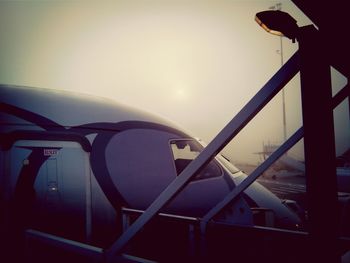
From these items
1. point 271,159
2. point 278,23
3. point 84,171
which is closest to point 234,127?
point 278,23

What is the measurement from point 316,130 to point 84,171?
3642mm

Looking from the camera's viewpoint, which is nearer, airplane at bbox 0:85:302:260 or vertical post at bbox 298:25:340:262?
vertical post at bbox 298:25:340:262

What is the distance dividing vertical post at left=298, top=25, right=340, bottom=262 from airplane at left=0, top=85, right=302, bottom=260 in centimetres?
284

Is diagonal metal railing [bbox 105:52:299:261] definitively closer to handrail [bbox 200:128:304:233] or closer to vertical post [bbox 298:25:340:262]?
vertical post [bbox 298:25:340:262]

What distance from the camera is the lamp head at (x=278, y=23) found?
134 centimetres

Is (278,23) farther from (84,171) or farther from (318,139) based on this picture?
(84,171)

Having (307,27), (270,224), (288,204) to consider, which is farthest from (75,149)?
(288,204)

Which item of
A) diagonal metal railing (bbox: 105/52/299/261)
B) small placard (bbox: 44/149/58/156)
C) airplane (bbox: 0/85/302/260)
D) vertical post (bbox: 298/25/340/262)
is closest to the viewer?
vertical post (bbox: 298/25/340/262)

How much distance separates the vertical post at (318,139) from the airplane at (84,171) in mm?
2839

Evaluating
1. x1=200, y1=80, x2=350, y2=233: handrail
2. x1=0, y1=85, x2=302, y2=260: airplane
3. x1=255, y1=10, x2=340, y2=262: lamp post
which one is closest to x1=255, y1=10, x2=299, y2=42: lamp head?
x1=255, y1=10, x2=340, y2=262: lamp post

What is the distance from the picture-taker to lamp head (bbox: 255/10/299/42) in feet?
4.38

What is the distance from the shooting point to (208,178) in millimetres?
5207

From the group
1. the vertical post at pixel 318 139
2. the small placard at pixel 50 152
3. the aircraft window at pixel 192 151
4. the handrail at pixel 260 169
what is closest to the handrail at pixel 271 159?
the handrail at pixel 260 169

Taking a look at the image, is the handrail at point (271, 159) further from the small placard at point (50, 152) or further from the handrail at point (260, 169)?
the small placard at point (50, 152)
